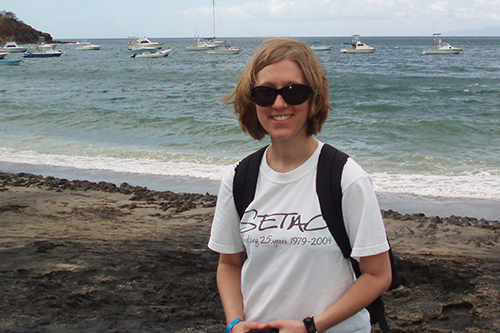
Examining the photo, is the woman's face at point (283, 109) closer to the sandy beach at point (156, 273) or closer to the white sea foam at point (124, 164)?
the sandy beach at point (156, 273)

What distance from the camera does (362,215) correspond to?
1.49m

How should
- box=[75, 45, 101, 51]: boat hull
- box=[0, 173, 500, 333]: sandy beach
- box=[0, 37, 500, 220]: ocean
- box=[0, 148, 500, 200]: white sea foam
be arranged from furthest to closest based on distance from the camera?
box=[75, 45, 101, 51]: boat hull < box=[0, 37, 500, 220]: ocean < box=[0, 148, 500, 200]: white sea foam < box=[0, 173, 500, 333]: sandy beach

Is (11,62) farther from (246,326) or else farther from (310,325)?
(310,325)

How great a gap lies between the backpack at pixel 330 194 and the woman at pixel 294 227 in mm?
21

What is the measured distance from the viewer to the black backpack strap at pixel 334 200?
5.04 feet

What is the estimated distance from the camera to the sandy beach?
11.9ft

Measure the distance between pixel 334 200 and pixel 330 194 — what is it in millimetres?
24

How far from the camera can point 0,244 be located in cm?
491

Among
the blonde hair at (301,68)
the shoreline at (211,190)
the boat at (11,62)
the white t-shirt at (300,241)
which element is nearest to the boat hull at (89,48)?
the boat at (11,62)

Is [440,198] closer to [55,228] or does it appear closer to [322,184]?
[55,228]

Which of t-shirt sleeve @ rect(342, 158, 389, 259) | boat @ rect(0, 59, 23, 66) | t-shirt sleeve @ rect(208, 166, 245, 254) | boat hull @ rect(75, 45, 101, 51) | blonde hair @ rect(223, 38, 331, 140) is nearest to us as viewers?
t-shirt sleeve @ rect(342, 158, 389, 259)

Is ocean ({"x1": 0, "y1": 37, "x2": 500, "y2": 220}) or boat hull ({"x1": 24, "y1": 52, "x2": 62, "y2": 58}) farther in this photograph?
boat hull ({"x1": 24, "y1": 52, "x2": 62, "y2": 58})

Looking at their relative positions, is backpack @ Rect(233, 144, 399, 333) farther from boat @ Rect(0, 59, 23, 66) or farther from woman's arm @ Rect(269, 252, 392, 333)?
boat @ Rect(0, 59, 23, 66)

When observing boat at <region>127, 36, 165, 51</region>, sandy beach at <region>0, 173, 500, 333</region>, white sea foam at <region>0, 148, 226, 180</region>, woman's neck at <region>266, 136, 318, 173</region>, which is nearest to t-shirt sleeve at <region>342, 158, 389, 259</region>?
woman's neck at <region>266, 136, 318, 173</region>
